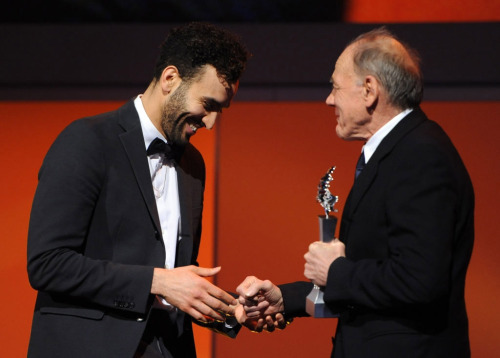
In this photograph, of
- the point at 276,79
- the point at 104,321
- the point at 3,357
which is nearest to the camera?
the point at 104,321

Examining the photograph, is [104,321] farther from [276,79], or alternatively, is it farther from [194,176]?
[276,79]

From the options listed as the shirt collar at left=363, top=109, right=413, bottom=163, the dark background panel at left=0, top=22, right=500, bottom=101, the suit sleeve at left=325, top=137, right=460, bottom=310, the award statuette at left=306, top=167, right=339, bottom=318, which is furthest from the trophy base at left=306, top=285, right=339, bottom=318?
the dark background panel at left=0, top=22, right=500, bottom=101

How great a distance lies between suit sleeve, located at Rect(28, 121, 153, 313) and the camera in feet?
6.53

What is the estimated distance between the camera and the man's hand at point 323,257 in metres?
1.96

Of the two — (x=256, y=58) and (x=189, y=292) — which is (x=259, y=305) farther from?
(x=256, y=58)

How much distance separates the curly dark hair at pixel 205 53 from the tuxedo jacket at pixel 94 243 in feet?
0.92

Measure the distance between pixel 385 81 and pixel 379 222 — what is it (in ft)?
1.35

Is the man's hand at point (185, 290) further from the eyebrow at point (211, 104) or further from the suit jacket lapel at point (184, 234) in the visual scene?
the eyebrow at point (211, 104)

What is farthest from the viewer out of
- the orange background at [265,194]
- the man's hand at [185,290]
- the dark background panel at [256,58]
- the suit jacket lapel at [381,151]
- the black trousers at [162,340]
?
the dark background panel at [256,58]

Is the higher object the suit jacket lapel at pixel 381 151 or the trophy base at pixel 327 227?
the suit jacket lapel at pixel 381 151

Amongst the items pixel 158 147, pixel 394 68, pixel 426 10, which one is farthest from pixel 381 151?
pixel 426 10

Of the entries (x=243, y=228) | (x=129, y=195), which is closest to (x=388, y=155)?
(x=129, y=195)

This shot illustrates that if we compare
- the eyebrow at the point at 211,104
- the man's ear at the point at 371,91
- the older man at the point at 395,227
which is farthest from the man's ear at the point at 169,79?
the man's ear at the point at 371,91

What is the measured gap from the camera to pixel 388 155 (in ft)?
6.37
